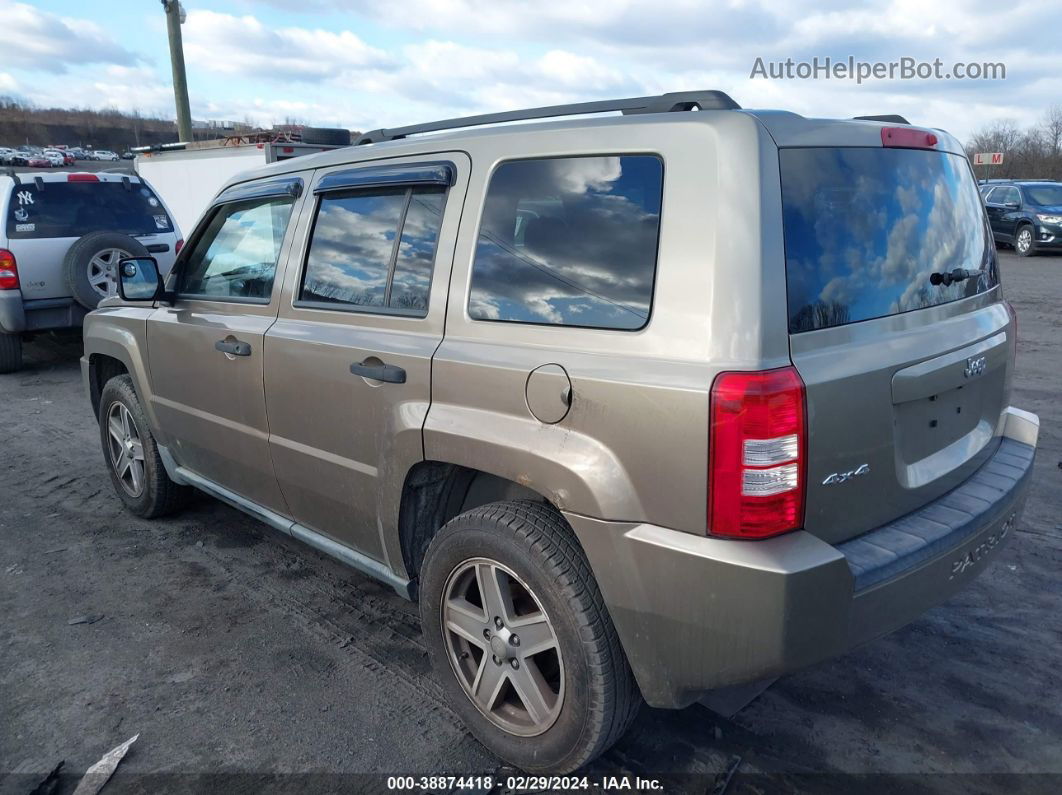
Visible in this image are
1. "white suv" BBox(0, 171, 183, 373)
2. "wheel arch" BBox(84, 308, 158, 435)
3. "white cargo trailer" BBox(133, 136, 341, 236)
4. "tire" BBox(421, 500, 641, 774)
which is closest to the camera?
"tire" BBox(421, 500, 641, 774)

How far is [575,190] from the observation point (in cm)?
244

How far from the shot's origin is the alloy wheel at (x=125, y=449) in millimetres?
4719

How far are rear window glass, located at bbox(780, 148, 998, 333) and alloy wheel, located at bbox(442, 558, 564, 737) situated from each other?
3.88ft

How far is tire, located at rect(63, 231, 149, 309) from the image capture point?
315 inches

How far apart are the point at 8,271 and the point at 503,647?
774 cm

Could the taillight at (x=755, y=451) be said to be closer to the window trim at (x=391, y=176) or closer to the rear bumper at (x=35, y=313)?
the window trim at (x=391, y=176)

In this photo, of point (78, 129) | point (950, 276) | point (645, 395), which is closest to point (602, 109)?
point (645, 395)

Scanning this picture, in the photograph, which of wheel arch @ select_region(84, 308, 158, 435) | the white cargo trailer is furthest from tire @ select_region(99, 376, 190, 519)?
the white cargo trailer

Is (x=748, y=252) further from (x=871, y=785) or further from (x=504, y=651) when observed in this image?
(x=871, y=785)

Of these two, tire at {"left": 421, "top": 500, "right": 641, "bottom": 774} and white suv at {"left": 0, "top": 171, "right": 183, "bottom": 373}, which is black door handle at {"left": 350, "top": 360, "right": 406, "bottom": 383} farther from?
white suv at {"left": 0, "top": 171, "right": 183, "bottom": 373}

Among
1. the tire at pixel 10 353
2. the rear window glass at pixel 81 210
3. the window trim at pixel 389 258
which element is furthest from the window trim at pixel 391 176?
the tire at pixel 10 353

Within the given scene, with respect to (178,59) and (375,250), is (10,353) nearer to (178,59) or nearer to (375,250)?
(375,250)

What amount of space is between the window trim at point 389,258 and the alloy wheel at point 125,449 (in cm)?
195

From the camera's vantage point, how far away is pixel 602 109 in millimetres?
2693
